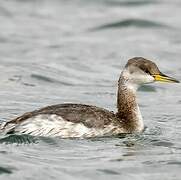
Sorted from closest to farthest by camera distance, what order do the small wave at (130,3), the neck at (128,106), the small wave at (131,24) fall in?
1. the neck at (128,106)
2. the small wave at (131,24)
3. the small wave at (130,3)

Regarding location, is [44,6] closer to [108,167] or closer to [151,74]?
[151,74]

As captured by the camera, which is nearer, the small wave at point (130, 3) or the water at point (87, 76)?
the water at point (87, 76)

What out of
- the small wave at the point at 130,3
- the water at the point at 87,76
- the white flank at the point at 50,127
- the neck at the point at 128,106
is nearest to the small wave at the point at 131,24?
the water at the point at 87,76

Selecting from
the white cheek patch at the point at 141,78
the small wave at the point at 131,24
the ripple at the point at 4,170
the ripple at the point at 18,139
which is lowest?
the ripple at the point at 4,170

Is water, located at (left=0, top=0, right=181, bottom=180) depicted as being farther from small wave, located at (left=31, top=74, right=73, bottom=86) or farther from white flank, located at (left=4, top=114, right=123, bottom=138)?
white flank, located at (left=4, top=114, right=123, bottom=138)

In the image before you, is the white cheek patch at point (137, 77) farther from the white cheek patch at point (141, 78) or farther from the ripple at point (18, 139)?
the ripple at point (18, 139)

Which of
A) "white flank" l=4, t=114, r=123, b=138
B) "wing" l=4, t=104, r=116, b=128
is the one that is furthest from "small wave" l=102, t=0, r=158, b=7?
"white flank" l=4, t=114, r=123, b=138

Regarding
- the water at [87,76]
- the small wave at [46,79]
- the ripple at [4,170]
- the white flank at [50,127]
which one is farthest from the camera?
the small wave at [46,79]

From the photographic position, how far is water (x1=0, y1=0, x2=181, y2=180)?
12609 millimetres

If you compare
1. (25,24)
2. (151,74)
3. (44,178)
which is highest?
(25,24)

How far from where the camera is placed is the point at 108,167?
1245 cm

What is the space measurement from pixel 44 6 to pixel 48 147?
1586cm

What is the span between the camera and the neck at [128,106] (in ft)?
47.9

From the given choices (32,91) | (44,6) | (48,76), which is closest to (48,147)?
(32,91)
